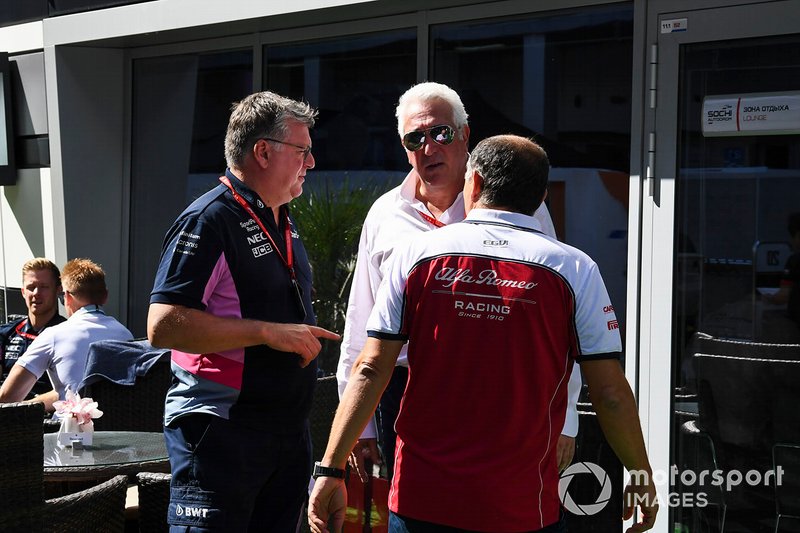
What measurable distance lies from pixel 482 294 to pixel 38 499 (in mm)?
1892

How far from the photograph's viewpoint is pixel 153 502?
165 inches

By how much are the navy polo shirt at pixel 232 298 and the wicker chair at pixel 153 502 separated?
1090mm

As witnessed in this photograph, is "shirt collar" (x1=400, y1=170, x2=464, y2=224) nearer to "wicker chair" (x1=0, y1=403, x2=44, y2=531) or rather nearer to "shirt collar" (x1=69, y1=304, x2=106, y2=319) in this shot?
"wicker chair" (x1=0, y1=403, x2=44, y2=531)

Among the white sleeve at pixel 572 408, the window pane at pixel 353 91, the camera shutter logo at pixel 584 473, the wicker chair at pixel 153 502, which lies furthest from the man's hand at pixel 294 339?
the window pane at pixel 353 91

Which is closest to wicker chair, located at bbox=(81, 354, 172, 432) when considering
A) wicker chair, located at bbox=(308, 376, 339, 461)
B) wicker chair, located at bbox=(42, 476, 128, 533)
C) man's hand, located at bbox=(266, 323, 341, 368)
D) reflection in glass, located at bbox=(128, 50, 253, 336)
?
wicker chair, located at bbox=(308, 376, 339, 461)

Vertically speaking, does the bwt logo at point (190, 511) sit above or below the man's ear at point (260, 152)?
below

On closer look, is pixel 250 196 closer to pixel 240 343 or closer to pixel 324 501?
pixel 240 343

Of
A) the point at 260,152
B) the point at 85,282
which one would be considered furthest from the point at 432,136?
the point at 85,282

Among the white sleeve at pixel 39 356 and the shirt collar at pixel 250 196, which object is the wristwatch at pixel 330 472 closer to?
the shirt collar at pixel 250 196

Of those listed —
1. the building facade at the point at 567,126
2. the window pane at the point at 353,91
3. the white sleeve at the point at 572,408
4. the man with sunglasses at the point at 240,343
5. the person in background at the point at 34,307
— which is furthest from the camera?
the person in background at the point at 34,307

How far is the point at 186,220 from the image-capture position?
3.09 m

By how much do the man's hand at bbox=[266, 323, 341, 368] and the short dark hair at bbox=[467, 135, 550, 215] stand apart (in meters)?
0.71

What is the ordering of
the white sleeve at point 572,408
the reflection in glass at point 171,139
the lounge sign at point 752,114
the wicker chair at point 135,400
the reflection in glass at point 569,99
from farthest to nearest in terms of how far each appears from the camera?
the reflection in glass at point 171,139 → the wicker chair at point 135,400 → the reflection in glass at point 569,99 → the lounge sign at point 752,114 → the white sleeve at point 572,408

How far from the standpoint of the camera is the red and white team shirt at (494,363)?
261cm
